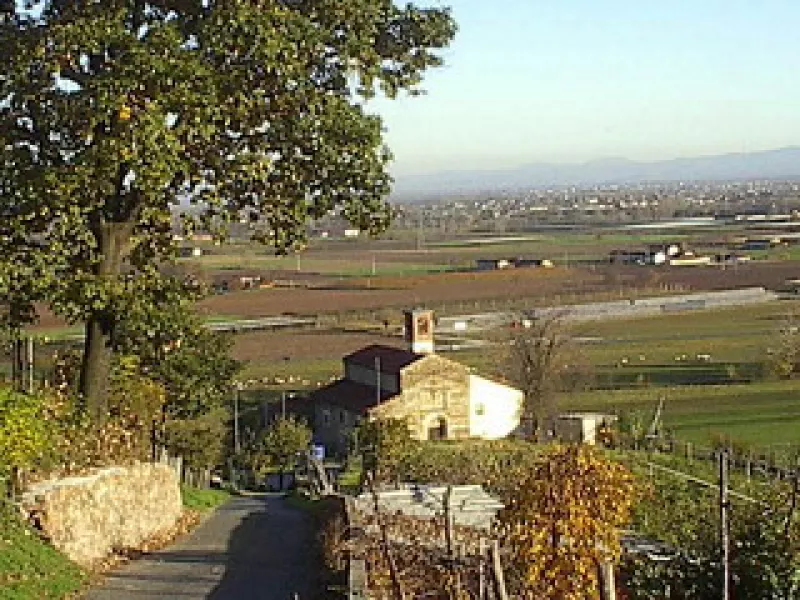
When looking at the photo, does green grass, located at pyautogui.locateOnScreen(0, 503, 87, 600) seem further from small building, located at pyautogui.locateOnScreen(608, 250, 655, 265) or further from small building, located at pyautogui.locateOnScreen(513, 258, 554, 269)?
small building, located at pyautogui.locateOnScreen(608, 250, 655, 265)

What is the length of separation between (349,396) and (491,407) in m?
4.50

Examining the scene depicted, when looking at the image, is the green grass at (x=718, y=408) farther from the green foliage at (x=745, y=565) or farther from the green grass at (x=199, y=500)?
the green foliage at (x=745, y=565)

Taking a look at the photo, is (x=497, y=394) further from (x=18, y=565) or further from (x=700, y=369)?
(x=18, y=565)

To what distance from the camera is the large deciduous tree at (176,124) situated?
12344mm

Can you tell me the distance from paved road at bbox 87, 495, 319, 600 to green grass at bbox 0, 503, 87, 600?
11.8 inches

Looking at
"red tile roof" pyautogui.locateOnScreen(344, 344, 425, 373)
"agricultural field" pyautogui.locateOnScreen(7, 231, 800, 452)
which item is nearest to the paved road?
"agricultural field" pyautogui.locateOnScreen(7, 231, 800, 452)

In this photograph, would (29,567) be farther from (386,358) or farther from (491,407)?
(386,358)

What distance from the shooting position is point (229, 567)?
13164 millimetres

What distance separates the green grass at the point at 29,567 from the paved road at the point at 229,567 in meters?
0.30

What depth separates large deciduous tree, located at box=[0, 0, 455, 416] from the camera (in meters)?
12.3

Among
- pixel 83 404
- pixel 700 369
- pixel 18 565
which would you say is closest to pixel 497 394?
pixel 700 369

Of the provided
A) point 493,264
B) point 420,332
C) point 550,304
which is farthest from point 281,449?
point 493,264

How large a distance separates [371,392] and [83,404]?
2668 cm

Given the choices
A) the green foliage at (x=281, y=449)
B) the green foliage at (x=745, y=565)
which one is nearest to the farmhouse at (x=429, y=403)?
the green foliage at (x=281, y=449)
